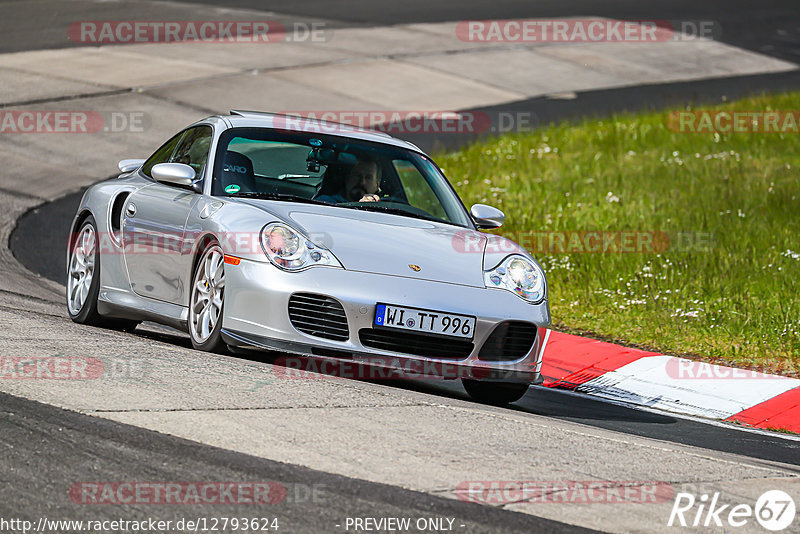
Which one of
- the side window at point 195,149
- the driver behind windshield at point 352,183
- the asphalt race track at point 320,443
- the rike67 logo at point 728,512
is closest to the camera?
the asphalt race track at point 320,443

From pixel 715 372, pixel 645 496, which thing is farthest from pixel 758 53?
pixel 645 496

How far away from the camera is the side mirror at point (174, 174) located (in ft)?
23.6

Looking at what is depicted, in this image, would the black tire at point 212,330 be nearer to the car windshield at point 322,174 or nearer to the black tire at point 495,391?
the car windshield at point 322,174

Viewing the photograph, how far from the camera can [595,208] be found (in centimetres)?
1341

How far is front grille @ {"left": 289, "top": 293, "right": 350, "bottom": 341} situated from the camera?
6.38 meters

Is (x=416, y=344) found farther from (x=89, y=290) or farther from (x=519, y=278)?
(x=89, y=290)

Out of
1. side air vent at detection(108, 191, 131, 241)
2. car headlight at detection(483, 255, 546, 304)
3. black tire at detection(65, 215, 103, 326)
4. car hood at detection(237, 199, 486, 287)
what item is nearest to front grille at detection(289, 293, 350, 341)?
car hood at detection(237, 199, 486, 287)

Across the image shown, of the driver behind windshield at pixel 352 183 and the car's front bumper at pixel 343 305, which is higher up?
the driver behind windshield at pixel 352 183

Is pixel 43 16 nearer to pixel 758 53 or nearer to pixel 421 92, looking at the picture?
pixel 421 92

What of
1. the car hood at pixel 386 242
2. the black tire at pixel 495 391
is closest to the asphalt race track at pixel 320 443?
the black tire at pixel 495 391

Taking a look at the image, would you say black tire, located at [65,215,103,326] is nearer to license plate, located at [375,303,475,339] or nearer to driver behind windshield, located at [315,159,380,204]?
driver behind windshield, located at [315,159,380,204]

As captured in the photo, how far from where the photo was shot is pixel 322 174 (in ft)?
24.8

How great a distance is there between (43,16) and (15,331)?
778 inches

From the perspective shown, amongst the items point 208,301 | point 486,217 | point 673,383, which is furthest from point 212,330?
point 673,383
